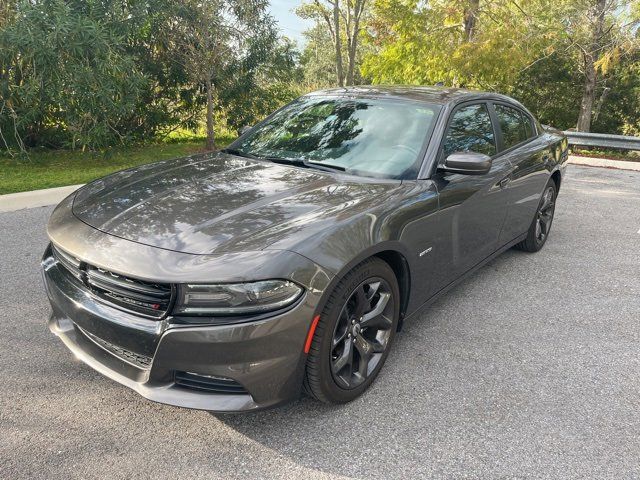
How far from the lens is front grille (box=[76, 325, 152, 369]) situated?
213 centimetres

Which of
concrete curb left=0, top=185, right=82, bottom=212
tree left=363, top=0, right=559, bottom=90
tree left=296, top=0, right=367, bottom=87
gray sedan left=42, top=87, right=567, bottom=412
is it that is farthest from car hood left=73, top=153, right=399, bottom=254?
tree left=296, top=0, right=367, bottom=87

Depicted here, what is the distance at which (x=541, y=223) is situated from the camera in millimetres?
5023

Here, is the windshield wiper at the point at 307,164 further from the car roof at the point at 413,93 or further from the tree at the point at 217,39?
the tree at the point at 217,39

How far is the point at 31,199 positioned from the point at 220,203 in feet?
15.2

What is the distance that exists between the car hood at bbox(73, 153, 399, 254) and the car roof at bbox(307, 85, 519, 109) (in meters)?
0.98

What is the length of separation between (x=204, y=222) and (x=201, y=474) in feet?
3.62

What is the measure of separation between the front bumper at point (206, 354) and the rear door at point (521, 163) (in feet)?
8.09

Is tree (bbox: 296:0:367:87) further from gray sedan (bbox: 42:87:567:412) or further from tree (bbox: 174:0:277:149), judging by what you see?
gray sedan (bbox: 42:87:567:412)

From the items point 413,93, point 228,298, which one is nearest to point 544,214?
point 413,93

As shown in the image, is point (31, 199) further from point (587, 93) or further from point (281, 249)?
point (587, 93)

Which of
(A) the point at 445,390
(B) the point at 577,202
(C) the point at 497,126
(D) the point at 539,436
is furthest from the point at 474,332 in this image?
(B) the point at 577,202

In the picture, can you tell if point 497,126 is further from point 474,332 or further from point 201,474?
point 201,474

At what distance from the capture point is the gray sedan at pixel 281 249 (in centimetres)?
203

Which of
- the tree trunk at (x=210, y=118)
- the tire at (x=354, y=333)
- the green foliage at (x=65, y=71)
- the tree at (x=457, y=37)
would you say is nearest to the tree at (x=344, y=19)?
the tree at (x=457, y=37)
